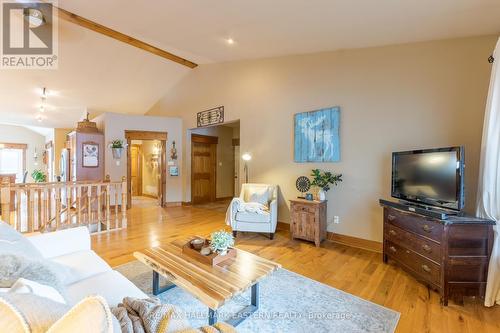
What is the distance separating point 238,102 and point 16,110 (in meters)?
6.87

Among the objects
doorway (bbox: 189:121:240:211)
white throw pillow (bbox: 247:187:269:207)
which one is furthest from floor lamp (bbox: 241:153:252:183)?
doorway (bbox: 189:121:240:211)

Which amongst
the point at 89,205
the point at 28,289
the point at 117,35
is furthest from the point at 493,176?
the point at 117,35

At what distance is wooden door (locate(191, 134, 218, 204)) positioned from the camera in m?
6.88

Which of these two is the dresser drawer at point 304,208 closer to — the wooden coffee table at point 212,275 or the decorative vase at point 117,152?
the wooden coffee table at point 212,275

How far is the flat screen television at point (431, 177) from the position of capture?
2.18 meters

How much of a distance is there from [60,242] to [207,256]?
4.03 feet

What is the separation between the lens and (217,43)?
4.07 m

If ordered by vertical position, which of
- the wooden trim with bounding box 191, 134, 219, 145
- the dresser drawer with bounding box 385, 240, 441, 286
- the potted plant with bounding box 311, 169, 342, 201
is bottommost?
the dresser drawer with bounding box 385, 240, 441, 286

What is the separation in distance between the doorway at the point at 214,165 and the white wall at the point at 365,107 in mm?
2235

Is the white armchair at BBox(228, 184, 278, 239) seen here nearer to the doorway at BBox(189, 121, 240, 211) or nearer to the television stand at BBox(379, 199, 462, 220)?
the television stand at BBox(379, 199, 462, 220)

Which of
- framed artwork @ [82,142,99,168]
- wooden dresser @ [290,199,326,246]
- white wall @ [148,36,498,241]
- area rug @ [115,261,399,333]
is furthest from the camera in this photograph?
framed artwork @ [82,142,99,168]

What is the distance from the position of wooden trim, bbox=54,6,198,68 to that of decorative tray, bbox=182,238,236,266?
412 cm

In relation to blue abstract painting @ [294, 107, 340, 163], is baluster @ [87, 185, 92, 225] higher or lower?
lower

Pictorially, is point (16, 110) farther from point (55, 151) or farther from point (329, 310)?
point (329, 310)
